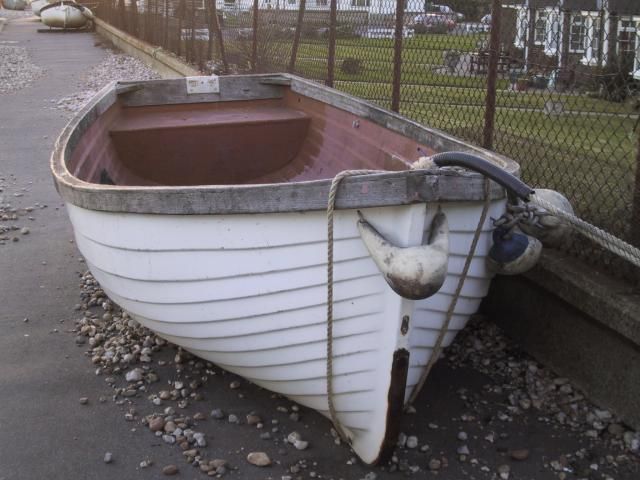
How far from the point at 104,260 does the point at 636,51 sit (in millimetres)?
2730

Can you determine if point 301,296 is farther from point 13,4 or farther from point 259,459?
point 13,4

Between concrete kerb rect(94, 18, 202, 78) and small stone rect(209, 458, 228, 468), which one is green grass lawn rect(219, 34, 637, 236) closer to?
small stone rect(209, 458, 228, 468)

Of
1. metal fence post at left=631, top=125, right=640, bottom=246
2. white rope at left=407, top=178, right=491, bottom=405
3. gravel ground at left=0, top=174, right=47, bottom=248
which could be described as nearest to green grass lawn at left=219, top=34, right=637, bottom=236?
metal fence post at left=631, top=125, right=640, bottom=246

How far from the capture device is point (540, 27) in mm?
4441

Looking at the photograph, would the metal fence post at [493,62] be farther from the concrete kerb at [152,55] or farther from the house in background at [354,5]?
the concrete kerb at [152,55]

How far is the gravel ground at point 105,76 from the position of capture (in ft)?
46.2

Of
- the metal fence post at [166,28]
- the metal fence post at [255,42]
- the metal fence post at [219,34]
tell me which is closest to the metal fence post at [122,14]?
the metal fence post at [166,28]

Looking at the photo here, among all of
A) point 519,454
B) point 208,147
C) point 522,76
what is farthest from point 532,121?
point 208,147

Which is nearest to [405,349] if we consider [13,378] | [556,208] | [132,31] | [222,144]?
[556,208]

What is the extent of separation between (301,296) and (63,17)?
107 ft

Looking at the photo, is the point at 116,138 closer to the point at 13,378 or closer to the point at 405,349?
the point at 13,378

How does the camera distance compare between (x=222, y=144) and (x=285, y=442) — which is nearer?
(x=285, y=442)

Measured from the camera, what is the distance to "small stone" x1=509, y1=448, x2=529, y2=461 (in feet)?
11.7

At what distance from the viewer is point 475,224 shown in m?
3.26
